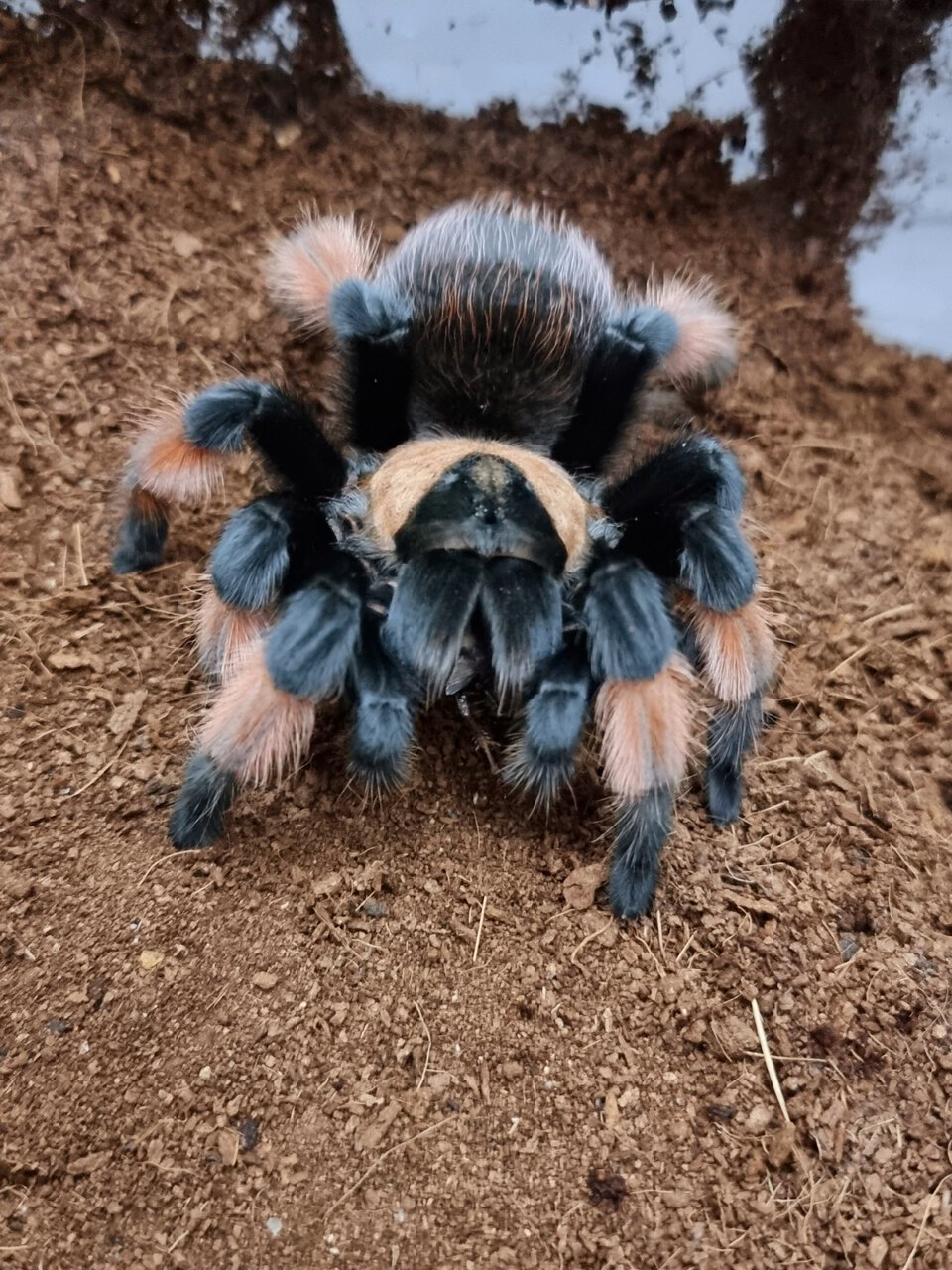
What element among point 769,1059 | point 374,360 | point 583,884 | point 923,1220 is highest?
point 374,360

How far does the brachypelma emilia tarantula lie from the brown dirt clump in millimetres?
169

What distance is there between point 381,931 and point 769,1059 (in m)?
0.82

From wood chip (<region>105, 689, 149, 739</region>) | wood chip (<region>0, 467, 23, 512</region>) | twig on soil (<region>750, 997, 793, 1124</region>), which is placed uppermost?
wood chip (<region>0, 467, 23, 512</region>)

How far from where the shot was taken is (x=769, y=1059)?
2045 millimetres

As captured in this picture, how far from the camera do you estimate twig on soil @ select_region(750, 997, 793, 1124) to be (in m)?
2.00

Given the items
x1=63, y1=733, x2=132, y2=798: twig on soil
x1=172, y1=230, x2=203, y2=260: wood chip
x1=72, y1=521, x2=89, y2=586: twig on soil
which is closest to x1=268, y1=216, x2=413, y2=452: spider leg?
x1=172, y1=230, x2=203, y2=260: wood chip

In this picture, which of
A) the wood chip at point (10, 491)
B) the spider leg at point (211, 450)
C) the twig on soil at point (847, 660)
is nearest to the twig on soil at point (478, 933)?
the spider leg at point (211, 450)

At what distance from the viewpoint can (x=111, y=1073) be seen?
1927mm

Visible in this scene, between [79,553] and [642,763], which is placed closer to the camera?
[642,763]

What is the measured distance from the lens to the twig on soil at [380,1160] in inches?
72.0

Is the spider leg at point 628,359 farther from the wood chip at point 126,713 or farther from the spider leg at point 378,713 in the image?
the wood chip at point 126,713

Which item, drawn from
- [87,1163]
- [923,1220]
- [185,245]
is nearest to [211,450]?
[185,245]

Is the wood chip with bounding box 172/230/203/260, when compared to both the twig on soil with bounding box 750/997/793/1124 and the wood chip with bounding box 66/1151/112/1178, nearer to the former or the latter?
the wood chip with bounding box 66/1151/112/1178

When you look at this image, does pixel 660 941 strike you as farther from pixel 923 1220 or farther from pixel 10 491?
pixel 10 491
